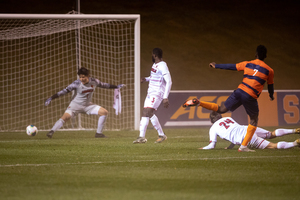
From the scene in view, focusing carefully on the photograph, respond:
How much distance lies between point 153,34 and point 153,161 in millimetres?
16417

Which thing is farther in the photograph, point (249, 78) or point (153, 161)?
point (249, 78)

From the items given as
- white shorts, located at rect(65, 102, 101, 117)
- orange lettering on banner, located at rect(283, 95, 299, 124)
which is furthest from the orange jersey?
orange lettering on banner, located at rect(283, 95, 299, 124)

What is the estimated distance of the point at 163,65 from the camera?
816 centimetres

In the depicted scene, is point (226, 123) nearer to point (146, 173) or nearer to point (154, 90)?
point (154, 90)

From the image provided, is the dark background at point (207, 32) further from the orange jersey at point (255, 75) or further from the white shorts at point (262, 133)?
the orange jersey at point (255, 75)

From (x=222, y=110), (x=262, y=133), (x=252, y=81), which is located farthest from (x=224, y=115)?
(x=252, y=81)

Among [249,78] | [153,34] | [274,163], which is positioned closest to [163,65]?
[249,78]

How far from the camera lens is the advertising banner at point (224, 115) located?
41.5 feet

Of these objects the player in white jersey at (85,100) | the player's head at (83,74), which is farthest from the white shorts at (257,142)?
the player's head at (83,74)

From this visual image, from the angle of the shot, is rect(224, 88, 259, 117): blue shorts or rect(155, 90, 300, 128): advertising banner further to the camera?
rect(155, 90, 300, 128): advertising banner

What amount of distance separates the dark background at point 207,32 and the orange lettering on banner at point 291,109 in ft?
21.6

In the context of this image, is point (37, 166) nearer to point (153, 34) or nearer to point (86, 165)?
point (86, 165)

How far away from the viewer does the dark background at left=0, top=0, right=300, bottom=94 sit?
20672 mm

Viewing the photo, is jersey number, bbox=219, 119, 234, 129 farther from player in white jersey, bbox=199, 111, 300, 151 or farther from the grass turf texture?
the grass turf texture
